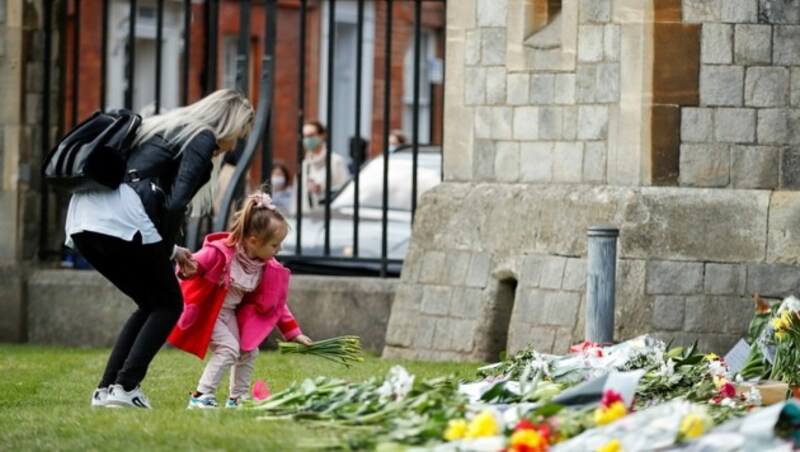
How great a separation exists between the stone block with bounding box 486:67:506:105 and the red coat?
3332 mm

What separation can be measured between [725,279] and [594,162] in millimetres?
1078

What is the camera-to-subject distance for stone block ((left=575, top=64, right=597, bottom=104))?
39.7 ft

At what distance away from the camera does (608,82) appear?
12.0m

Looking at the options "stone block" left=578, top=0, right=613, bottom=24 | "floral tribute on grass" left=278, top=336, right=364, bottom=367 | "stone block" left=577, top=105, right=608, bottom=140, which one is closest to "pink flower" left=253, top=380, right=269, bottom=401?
"floral tribute on grass" left=278, top=336, right=364, bottom=367

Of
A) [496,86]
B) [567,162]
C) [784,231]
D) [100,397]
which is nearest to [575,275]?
[567,162]

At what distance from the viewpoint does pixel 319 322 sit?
13.7 m

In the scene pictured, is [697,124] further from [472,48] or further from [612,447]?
[612,447]

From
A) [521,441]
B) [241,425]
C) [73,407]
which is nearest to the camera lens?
[521,441]

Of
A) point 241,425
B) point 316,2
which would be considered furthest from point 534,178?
point 316,2

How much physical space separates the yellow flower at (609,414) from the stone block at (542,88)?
18.4 feet

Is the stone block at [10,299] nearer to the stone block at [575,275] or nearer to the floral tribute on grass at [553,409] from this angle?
the stone block at [575,275]

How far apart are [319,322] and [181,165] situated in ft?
15.6

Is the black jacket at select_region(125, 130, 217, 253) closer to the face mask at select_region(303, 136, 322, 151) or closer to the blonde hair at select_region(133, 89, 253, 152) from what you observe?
the blonde hair at select_region(133, 89, 253, 152)

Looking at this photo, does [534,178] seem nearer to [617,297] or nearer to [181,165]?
[617,297]
